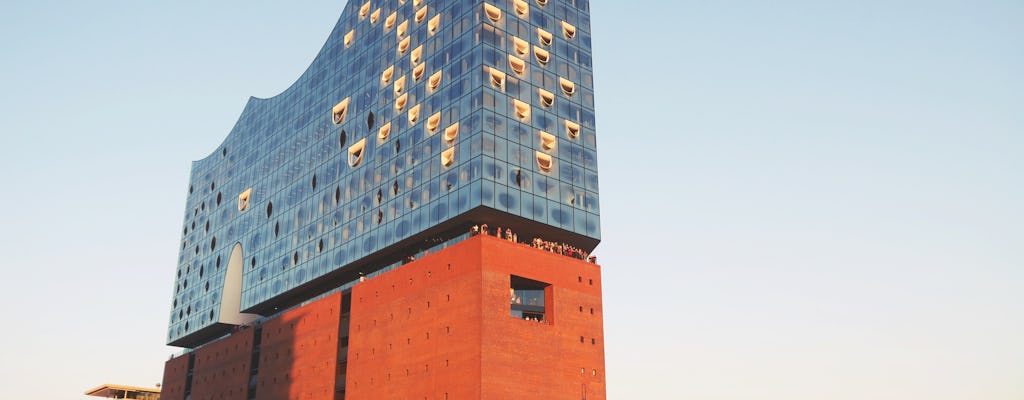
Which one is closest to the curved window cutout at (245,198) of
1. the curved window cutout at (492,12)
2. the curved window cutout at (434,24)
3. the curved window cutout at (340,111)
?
the curved window cutout at (340,111)

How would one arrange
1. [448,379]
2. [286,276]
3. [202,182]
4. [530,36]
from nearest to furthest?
[448,379], [530,36], [286,276], [202,182]

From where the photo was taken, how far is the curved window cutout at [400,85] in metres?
76.6

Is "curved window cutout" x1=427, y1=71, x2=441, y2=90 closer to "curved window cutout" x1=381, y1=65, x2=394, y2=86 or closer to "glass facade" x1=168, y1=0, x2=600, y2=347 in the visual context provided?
"glass facade" x1=168, y1=0, x2=600, y2=347

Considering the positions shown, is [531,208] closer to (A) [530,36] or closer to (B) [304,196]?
(A) [530,36]

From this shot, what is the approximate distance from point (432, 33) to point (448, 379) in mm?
29382

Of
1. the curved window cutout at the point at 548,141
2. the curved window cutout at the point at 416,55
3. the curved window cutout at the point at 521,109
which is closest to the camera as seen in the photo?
the curved window cutout at the point at 521,109

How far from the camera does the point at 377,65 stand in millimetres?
81562

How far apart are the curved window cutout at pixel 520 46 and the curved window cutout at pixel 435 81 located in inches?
250

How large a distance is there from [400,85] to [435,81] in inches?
205

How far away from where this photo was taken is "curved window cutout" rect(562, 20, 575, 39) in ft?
251

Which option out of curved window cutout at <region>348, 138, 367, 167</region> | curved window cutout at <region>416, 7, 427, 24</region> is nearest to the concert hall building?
curved window cutout at <region>348, 138, 367, 167</region>

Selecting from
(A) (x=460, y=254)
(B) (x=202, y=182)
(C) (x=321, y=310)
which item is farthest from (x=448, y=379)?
(B) (x=202, y=182)

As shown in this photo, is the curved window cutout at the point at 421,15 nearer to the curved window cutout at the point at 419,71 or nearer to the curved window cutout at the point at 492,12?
the curved window cutout at the point at 419,71

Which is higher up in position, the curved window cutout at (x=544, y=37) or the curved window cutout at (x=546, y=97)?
the curved window cutout at (x=544, y=37)
